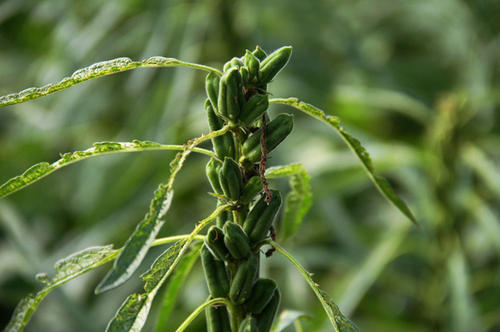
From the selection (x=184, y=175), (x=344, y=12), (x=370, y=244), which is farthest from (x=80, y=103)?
(x=344, y=12)

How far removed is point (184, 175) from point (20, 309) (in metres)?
0.83

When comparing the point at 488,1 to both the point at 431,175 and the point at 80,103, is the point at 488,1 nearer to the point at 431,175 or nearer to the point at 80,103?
the point at 431,175

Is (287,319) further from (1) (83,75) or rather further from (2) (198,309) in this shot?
(1) (83,75)

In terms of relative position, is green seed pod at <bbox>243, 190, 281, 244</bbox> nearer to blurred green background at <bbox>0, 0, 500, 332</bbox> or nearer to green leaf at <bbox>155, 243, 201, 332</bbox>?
green leaf at <bbox>155, 243, 201, 332</bbox>

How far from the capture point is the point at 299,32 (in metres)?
1.35

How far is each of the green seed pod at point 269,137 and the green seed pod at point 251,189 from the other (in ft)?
0.04

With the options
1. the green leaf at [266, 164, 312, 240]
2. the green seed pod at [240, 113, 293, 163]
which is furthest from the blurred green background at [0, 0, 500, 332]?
the green seed pod at [240, 113, 293, 163]

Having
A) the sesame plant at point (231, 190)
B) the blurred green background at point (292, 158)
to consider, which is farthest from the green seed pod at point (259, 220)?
the blurred green background at point (292, 158)

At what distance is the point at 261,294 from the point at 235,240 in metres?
0.04

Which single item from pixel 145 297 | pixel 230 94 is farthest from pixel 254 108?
pixel 145 297

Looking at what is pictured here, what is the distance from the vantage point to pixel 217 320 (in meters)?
0.35

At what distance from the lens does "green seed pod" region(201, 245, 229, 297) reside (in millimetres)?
348

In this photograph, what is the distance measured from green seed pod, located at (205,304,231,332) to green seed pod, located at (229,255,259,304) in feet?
0.05

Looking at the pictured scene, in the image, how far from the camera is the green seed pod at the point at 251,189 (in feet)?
1.14
